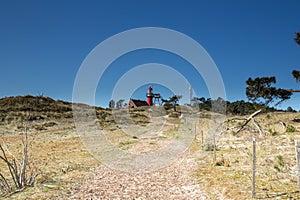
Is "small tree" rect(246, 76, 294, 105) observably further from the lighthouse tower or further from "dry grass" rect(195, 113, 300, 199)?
the lighthouse tower

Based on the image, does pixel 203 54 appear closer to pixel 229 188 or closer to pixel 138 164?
pixel 138 164

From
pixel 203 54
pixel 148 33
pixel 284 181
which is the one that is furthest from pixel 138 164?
pixel 148 33

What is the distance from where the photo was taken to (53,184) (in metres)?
7.70

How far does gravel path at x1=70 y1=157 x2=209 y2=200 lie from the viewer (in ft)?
21.4

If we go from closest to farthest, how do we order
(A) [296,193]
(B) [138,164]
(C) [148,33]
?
1. (A) [296,193]
2. (B) [138,164]
3. (C) [148,33]

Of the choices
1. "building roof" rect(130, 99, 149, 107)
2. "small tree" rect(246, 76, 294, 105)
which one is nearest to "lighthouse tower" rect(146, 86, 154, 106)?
"building roof" rect(130, 99, 149, 107)

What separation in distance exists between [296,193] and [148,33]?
15476mm

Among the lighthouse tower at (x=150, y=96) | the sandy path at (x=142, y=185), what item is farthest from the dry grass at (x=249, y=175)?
the lighthouse tower at (x=150, y=96)

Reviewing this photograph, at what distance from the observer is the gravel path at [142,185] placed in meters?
6.53

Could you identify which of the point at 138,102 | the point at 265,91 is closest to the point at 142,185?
the point at 265,91

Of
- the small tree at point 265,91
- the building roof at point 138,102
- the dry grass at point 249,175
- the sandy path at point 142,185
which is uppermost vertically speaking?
the building roof at point 138,102

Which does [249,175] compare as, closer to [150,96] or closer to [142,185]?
[142,185]

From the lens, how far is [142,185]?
297 inches

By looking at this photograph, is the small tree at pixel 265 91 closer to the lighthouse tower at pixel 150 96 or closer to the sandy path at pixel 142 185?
the sandy path at pixel 142 185
